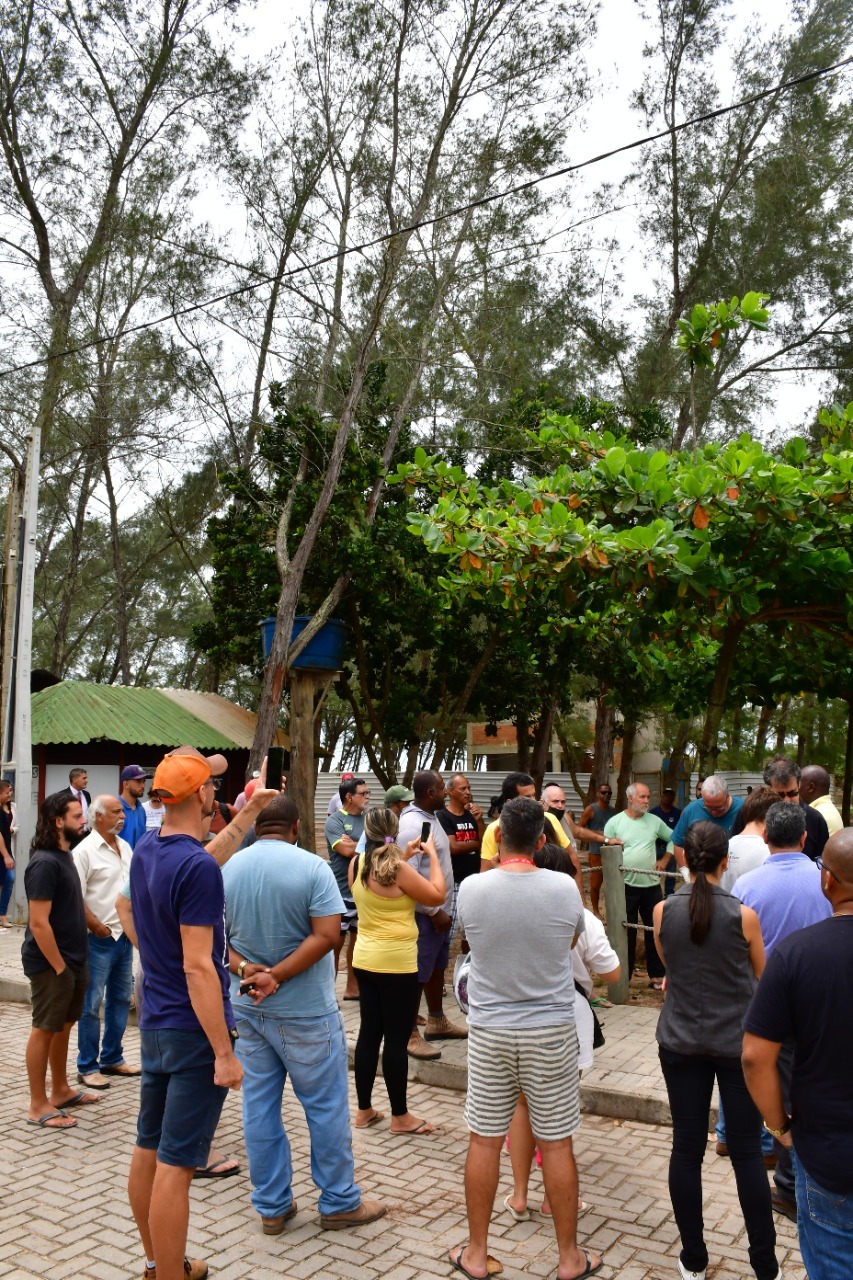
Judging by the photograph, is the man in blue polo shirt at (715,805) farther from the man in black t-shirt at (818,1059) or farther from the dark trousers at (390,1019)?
the man in black t-shirt at (818,1059)

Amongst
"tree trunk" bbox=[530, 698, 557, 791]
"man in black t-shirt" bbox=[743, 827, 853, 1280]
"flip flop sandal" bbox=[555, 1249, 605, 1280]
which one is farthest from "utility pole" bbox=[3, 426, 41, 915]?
"man in black t-shirt" bbox=[743, 827, 853, 1280]

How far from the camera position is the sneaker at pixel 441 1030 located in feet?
24.4

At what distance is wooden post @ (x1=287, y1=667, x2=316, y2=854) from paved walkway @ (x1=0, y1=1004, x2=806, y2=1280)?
378 inches

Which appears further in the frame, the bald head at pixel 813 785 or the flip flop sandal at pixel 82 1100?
the bald head at pixel 813 785

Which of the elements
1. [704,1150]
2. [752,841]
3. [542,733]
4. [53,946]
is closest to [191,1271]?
[704,1150]

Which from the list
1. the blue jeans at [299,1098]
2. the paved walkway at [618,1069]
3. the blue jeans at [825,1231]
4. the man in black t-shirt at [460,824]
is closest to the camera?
the blue jeans at [825,1231]

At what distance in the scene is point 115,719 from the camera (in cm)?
1789

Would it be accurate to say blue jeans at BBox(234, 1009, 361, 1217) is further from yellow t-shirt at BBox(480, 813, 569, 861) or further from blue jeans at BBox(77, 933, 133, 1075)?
blue jeans at BBox(77, 933, 133, 1075)

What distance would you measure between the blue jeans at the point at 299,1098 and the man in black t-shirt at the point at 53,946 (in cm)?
175

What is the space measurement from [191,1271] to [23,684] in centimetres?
1103

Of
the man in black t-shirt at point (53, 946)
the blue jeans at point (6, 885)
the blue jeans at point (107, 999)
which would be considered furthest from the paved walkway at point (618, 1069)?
the blue jeans at point (6, 885)

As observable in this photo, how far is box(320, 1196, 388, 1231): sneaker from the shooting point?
4570 millimetres

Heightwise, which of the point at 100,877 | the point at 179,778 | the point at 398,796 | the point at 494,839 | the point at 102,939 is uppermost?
the point at 179,778

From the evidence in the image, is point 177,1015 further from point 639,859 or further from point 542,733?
point 542,733
